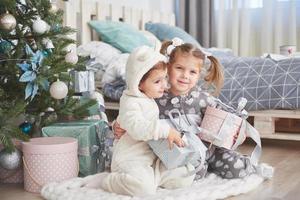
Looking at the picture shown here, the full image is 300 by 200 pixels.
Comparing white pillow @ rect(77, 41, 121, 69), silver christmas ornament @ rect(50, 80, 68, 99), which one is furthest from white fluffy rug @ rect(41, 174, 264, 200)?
white pillow @ rect(77, 41, 121, 69)

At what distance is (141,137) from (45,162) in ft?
1.24

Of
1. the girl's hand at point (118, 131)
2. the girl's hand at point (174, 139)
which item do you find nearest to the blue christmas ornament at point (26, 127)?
the girl's hand at point (118, 131)

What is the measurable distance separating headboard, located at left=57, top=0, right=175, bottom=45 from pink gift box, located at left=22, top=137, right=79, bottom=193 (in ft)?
4.12

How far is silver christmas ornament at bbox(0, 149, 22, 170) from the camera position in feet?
5.71

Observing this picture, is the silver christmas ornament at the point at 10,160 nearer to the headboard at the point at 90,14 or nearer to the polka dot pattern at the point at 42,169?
the polka dot pattern at the point at 42,169

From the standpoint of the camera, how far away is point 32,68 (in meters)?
1.72


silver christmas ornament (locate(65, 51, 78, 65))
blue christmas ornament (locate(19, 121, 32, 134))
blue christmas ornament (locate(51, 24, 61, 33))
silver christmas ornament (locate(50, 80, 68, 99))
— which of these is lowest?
blue christmas ornament (locate(19, 121, 32, 134))

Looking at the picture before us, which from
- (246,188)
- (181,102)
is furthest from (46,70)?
(246,188)

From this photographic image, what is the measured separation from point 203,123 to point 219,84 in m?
0.19

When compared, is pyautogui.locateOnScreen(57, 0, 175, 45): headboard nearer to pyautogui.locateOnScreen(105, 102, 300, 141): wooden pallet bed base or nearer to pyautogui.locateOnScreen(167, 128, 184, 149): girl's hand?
pyautogui.locateOnScreen(105, 102, 300, 141): wooden pallet bed base

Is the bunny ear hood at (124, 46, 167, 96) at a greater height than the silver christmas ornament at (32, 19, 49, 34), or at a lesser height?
lesser

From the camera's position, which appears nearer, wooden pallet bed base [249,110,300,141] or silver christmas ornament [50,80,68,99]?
silver christmas ornament [50,80,68,99]

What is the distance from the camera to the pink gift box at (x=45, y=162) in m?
1.68

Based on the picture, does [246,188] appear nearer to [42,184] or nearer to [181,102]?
[181,102]
